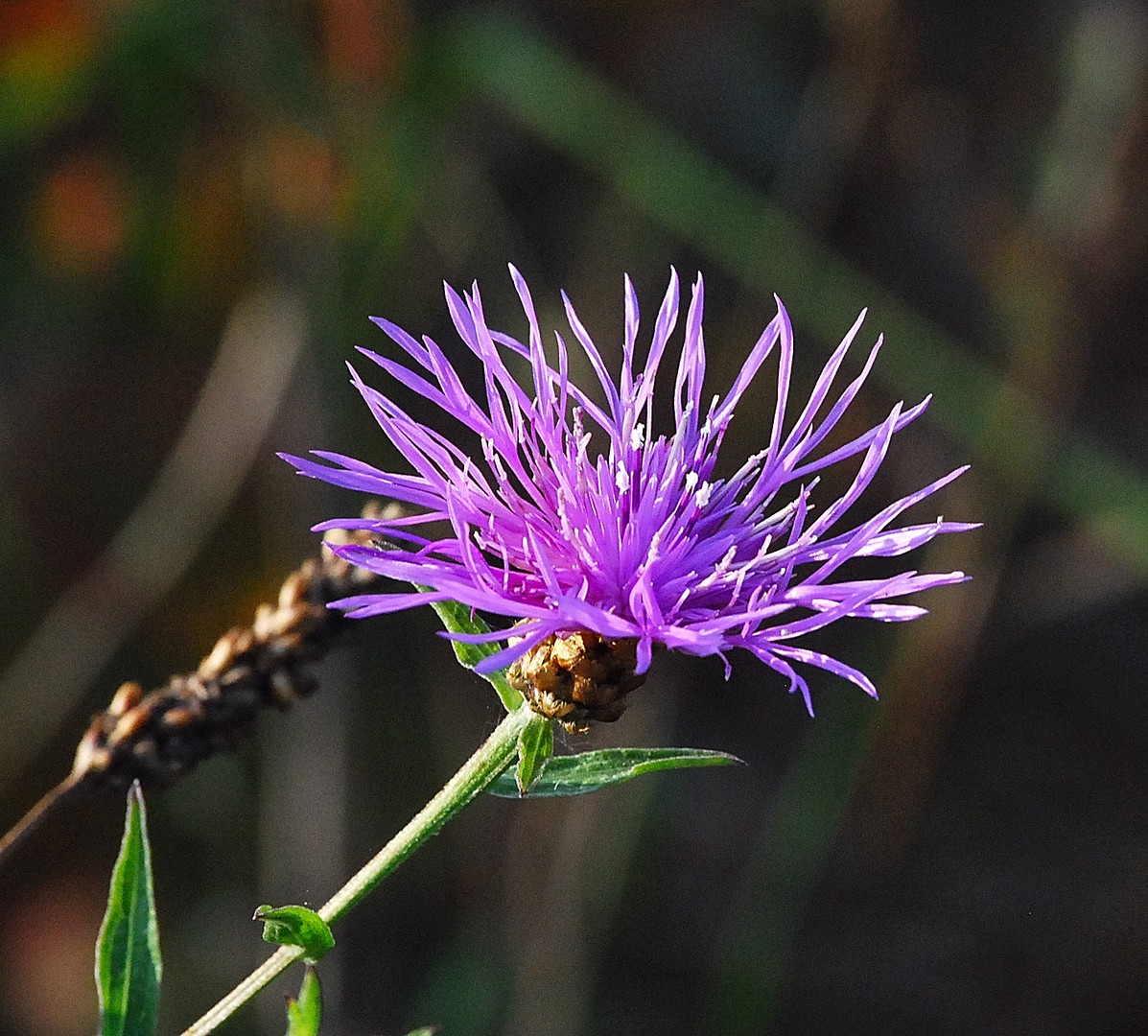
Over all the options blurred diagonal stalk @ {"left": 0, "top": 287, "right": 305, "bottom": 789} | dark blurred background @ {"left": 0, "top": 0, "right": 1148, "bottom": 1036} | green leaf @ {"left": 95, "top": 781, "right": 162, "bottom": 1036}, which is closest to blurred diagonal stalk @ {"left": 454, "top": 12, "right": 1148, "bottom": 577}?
dark blurred background @ {"left": 0, "top": 0, "right": 1148, "bottom": 1036}

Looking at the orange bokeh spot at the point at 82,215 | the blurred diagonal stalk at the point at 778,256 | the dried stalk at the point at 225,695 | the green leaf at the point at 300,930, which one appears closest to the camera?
the green leaf at the point at 300,930

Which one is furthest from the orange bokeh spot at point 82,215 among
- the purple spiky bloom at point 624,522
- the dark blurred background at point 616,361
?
the purple spiky bloom at point 624,522

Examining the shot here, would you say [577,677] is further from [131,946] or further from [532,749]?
[131,946]

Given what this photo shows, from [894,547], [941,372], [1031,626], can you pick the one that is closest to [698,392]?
[894,547]

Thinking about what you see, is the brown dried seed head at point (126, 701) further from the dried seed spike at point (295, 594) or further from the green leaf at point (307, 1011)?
the green leaf at point (307, 1011)

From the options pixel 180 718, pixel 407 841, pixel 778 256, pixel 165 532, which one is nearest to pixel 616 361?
pixel 778 256

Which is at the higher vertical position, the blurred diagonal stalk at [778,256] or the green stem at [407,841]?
the blurred diagonal stalk at [778,256]

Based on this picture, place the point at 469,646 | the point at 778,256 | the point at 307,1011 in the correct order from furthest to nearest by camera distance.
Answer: the point at 778,256
the point at 469,646
the point at 307,1011
